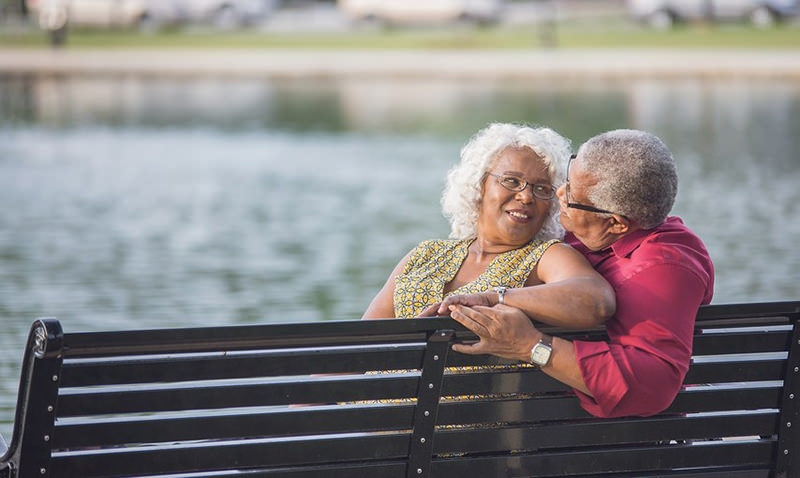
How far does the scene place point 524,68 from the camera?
30.6m

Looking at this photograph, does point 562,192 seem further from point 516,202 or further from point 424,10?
point 424,10

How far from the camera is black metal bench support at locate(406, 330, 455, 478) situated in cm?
320

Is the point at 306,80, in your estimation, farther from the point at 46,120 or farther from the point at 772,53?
the point at 772,53

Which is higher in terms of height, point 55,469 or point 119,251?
point 119,251

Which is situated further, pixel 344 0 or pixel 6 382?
pixel 344 0

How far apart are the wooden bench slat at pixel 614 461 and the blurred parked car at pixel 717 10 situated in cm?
3922

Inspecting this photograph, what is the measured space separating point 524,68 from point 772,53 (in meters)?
6.37

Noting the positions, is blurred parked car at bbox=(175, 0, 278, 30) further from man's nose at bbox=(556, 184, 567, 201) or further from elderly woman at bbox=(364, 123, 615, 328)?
man's nose at bbox=(556, 184, 567, 201)

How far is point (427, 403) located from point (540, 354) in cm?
31

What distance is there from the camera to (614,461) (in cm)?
341

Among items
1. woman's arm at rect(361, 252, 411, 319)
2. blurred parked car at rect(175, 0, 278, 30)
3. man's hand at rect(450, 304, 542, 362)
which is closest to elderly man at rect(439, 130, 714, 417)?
man's hand at rect(450, 304, 542, 362)

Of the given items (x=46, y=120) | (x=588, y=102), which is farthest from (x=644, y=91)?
(x=46, y=120)

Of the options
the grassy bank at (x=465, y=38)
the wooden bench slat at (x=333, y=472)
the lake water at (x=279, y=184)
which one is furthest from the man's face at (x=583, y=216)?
the grassy bank at (x=465, y=38)

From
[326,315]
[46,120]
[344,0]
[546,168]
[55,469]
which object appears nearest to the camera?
[55,469]
